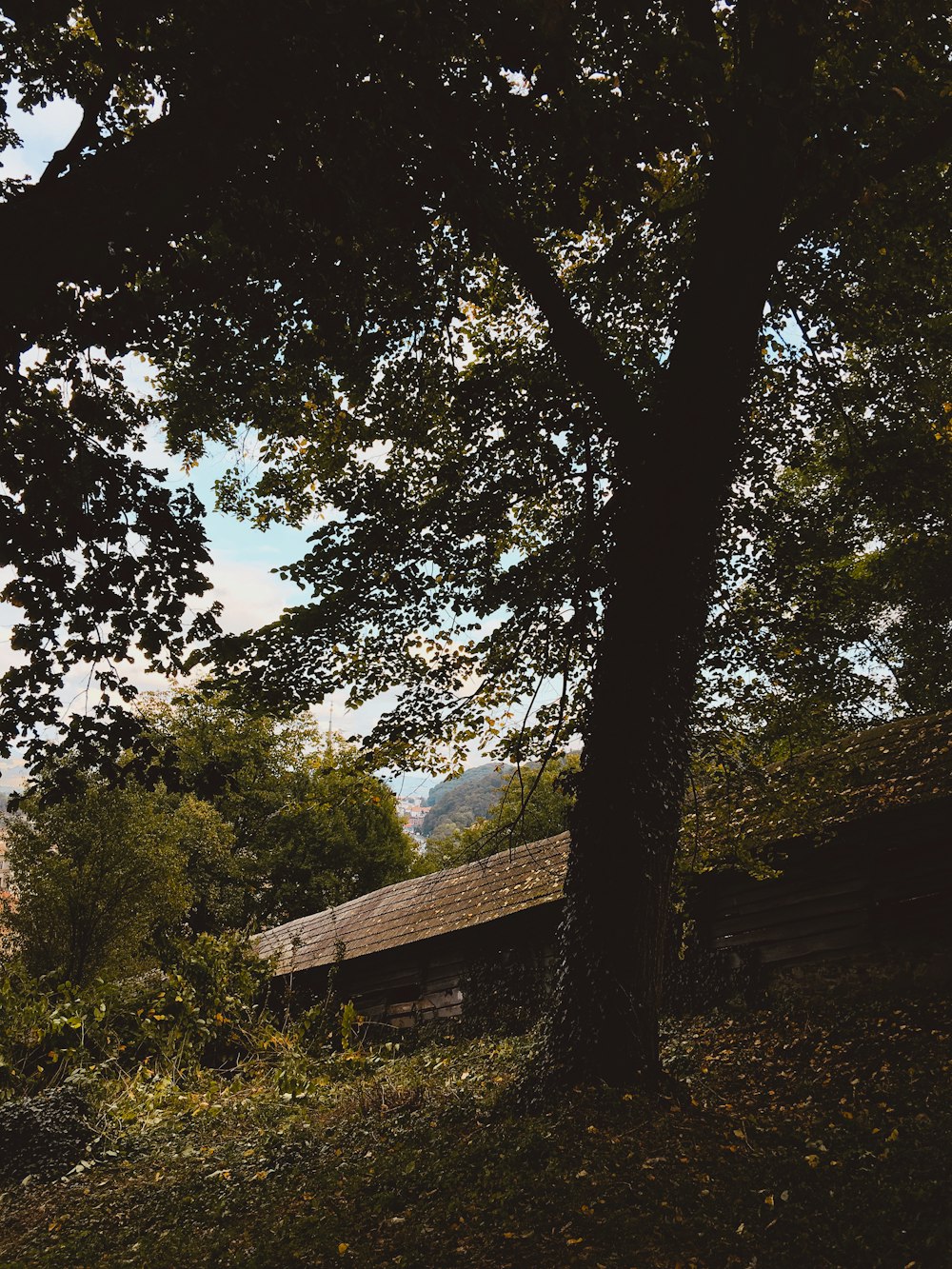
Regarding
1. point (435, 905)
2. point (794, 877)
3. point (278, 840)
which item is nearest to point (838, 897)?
point (794, 877)

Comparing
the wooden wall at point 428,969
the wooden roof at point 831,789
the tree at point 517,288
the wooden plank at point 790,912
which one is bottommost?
the wooden wall at point 428,969

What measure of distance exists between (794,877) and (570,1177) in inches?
271

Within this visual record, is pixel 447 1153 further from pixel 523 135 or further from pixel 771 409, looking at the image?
pixel 771 409

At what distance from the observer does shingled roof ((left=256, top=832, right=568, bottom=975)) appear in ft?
43.9

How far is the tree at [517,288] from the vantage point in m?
3.31

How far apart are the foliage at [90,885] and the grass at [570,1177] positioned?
9265 millimetres

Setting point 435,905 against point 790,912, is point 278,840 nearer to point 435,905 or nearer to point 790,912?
point 435,905

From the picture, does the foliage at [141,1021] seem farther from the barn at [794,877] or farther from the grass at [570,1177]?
the grass at [570,1177]

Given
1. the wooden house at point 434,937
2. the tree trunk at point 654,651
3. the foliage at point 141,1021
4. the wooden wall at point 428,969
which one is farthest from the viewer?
the wooden house at point 434,937

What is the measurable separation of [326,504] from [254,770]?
85.2ft

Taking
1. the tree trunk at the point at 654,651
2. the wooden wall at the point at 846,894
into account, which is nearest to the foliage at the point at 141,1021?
the tree trunk at the point at 654,651

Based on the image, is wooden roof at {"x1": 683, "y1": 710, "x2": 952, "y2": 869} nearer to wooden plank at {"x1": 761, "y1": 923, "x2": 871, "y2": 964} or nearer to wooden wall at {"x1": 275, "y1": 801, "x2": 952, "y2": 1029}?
wooden wall at {"x1": 275, "y1": 801, "x2": 952, "y2": 1029}

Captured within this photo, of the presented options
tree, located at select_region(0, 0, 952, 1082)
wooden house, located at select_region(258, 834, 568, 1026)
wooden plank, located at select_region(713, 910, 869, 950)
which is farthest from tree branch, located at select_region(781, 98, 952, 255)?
wooden house, located at select_region(258, 834, 568, 1026)

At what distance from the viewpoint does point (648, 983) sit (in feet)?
17.8
